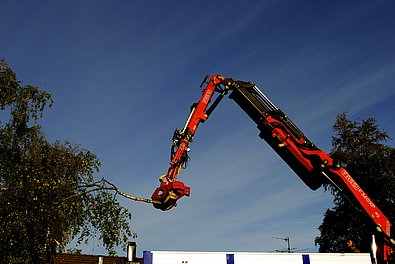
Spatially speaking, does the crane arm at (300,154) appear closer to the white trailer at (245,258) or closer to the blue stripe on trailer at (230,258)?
the white trailer at (245,258)

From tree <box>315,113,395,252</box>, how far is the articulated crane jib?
65.1ft

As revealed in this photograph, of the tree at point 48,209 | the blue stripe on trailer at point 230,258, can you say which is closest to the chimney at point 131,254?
the tree at point 48,209

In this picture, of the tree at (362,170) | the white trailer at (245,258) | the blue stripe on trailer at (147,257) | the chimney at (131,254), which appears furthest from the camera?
the tree at (362,170)

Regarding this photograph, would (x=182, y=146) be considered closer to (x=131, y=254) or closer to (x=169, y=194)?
(x=169, y=194)

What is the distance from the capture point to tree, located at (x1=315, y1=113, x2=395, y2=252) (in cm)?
3731

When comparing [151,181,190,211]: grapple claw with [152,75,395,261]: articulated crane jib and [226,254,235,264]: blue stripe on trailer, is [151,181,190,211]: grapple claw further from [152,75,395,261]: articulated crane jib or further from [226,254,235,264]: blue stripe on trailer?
[226,254,235,264]: blue stripe on trailer

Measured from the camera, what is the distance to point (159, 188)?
578 inches

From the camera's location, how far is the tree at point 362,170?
37312 millimetres

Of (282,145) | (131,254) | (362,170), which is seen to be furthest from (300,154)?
(362,170)

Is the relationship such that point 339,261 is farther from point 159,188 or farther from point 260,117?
point 159,188

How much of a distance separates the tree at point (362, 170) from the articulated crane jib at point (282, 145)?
65.1 ft

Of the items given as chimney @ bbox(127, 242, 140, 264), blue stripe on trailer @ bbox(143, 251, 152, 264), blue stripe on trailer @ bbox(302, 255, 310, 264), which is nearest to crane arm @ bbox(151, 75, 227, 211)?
chimney @ bbox(127, 242, 140, 264)

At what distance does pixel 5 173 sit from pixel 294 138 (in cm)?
1179

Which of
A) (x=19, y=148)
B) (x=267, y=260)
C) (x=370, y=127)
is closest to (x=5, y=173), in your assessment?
(x=19, y=148)
